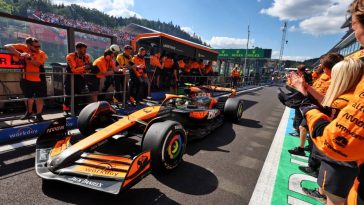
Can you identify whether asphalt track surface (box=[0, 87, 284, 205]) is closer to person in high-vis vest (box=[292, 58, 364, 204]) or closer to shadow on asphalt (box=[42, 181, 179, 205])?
shadow on asphalt (box=[42, 181, 179, 205])

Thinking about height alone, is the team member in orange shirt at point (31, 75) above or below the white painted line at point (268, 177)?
above

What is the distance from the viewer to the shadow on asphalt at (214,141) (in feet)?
13.2

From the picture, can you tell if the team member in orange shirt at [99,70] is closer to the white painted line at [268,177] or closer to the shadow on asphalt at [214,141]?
the shadow on asphalt at [214,141]

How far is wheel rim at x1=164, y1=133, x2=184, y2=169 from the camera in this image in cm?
296

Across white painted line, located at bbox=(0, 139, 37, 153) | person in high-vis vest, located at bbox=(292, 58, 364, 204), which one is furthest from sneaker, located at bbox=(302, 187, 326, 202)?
white painted line, located at bbox=(0, 139, 37, 153)

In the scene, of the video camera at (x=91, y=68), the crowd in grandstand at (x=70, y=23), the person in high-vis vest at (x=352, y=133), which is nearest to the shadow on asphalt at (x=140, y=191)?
the person in high-vis vest at (x=352, y=133)

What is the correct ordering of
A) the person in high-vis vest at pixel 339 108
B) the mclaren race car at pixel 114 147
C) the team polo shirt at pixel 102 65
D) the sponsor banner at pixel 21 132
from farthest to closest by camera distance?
the team polo shirt at pixel 102 65 → the sponsor banner at pixel 21 132 → the mclaren race car at pixel 114 147 → the person in high-vis vest at pixel 339 108

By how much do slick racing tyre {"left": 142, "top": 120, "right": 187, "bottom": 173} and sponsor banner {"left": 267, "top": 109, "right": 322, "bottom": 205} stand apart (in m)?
1.33

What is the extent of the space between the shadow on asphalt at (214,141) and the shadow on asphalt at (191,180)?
586mm

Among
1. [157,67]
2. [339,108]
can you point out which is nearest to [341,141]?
[339,108]

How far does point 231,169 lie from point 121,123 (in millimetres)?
1780

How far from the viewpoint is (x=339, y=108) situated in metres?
1.22

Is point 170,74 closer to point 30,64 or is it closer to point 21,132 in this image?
point 30,64

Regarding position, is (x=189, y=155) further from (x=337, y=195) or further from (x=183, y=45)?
(x=183, y=45)
